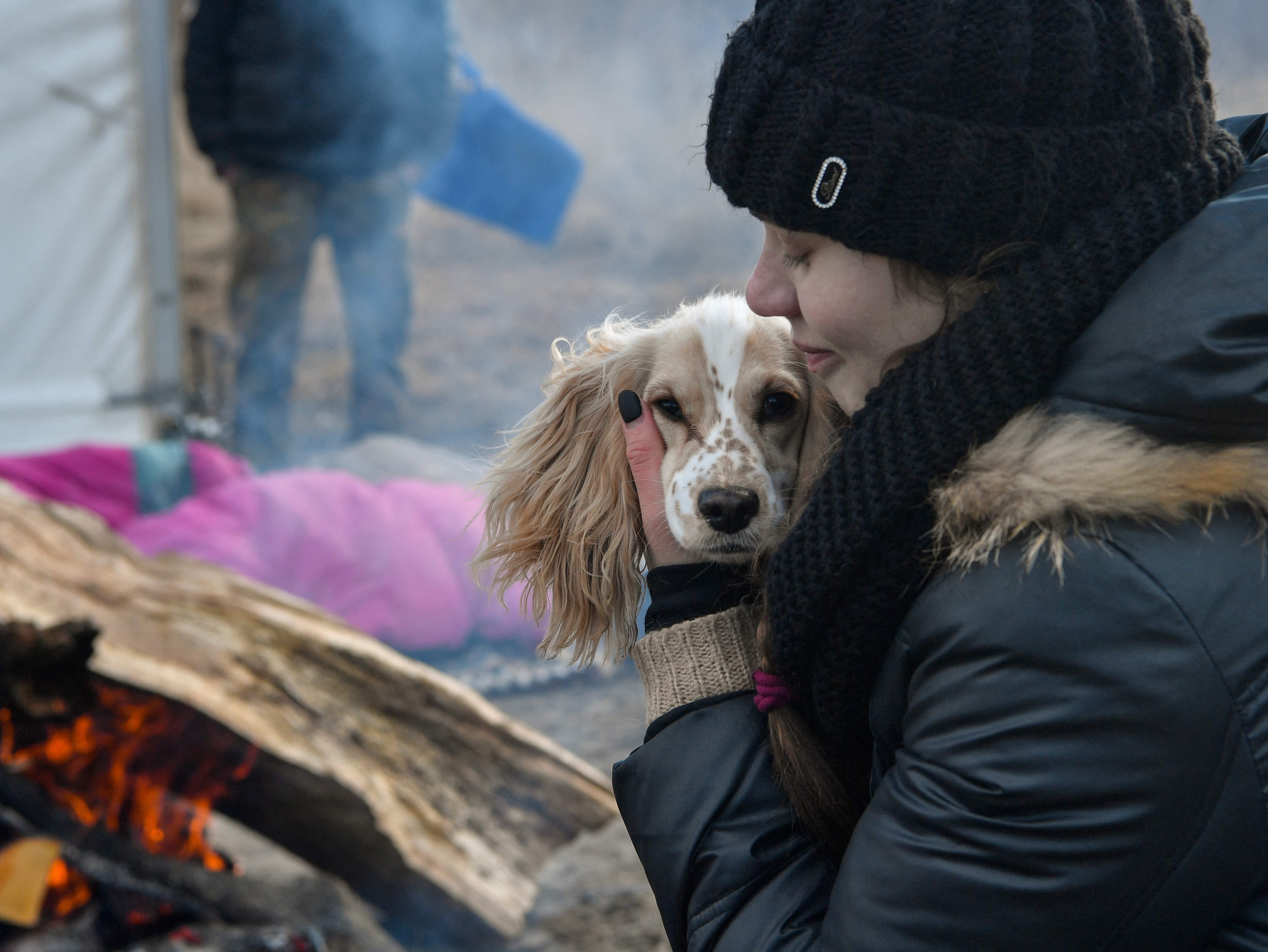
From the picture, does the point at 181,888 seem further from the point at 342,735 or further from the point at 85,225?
the point at 85,225

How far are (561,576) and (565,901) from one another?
58.5 inches

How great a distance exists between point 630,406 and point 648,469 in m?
0.12

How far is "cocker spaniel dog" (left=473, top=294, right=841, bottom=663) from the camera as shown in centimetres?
174

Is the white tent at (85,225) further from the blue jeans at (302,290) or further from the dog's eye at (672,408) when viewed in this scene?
the dog's eye at (672,408)

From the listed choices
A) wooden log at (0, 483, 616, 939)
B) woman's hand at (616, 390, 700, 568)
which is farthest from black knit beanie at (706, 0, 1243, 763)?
wooden log at (0, 483, 616, 939)

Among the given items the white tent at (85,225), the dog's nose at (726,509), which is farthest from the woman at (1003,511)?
the white tent at (85,225)

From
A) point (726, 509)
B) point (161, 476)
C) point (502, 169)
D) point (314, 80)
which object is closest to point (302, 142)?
point (314, 80)

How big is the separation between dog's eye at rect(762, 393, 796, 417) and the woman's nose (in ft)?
1.79

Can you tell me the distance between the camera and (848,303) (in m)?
1.22

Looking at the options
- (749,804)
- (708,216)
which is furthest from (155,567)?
(708,216)

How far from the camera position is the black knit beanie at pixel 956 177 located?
108cm

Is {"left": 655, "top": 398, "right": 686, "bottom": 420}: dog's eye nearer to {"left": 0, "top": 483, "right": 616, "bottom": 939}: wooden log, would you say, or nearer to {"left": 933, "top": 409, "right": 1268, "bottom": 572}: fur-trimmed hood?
{"left": 933, "top": 409, "right": 1268, "bottom": 572}: fur-trimmed hood

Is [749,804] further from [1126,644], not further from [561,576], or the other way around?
[561,576]

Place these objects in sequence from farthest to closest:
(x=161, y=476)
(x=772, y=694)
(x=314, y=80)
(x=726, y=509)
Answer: (x=314, y=80), (x=161, y=476), (x=726, y=509), (x=772, y=694)
